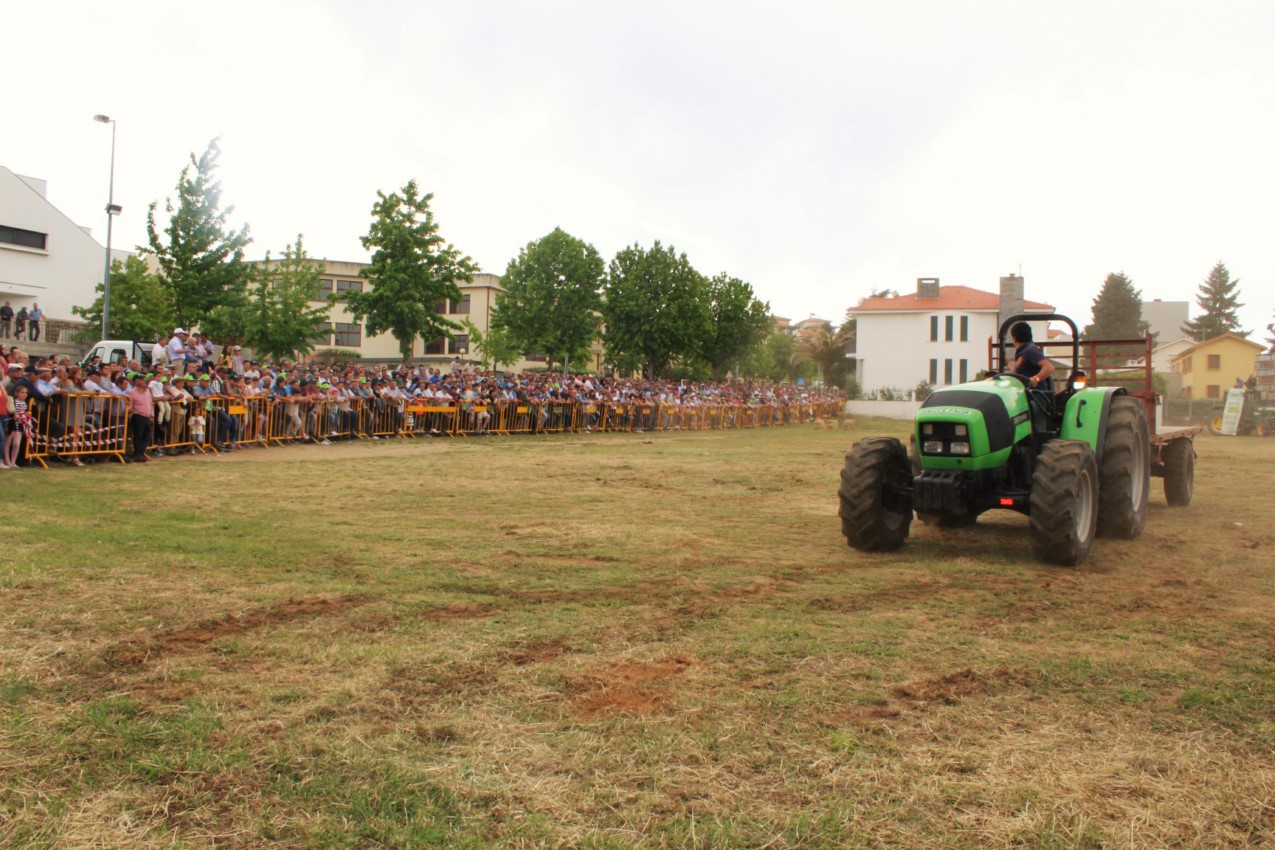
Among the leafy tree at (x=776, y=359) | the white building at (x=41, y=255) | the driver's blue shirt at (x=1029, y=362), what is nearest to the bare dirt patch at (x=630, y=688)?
the driver's blue shirt at (x=1029, y=362)

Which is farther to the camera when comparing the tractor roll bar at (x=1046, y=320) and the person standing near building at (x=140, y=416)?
the person standing near building at (x=140, y=416)

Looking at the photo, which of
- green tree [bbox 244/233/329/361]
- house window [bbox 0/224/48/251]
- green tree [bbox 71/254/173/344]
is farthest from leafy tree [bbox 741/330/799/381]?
house window [bbox 0/224/48/251]

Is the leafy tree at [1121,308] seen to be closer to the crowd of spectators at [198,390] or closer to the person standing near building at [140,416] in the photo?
the crowd of spectators at [198,390]

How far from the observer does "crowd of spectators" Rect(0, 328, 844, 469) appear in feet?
45.1

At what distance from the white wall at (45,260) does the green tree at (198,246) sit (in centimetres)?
2165

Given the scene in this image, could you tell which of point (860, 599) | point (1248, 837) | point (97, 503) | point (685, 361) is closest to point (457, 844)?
point (1248, 837)

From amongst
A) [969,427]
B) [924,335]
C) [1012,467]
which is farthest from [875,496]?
[924,335]

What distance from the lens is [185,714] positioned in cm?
396

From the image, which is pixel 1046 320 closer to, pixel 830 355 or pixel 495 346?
pixel 495 346

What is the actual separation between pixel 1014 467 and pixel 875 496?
4.46 feet

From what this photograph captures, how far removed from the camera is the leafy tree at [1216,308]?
93188mm

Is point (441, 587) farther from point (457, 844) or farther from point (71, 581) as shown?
point (457, 844)

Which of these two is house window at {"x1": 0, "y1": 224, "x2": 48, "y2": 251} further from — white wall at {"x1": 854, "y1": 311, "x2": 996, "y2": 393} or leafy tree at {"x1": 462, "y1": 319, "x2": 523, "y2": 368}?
white wall at {"x1": 854, "y1": 311, "x2": 996, "y2": 393}

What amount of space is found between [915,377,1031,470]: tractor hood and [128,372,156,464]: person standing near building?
12.6 metres
